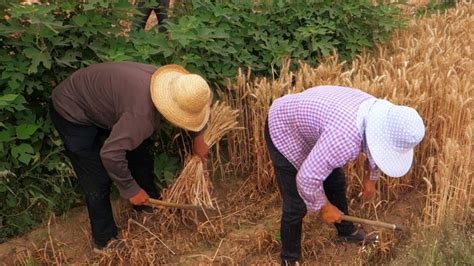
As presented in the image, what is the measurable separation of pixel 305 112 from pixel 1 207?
1.93 m

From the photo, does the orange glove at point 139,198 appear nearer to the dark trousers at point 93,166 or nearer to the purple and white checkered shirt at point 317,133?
the dark trousers at point 93,166

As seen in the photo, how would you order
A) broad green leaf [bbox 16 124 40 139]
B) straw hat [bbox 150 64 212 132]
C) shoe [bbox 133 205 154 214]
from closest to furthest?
straw hat [bbox 150 64 212 132] → broad green leaf [bbox 16 124 40 139] → shoe [bbox 133 205 154 214]

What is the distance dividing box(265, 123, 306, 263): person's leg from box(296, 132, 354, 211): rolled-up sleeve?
27cm

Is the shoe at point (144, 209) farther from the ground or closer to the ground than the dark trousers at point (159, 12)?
closer to the ground

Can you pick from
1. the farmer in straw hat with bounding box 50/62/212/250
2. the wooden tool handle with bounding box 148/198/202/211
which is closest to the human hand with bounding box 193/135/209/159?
the farmer in straw hat with bounding box 50/62/212/250

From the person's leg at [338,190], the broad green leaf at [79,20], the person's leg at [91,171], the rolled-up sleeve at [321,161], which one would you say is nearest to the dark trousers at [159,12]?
the broad green leaf at [79,20]

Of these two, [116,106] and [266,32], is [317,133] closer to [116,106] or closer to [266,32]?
[116,106]

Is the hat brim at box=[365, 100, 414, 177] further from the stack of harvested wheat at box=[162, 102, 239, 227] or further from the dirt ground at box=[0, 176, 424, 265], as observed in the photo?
the stack of harvested wheat at box=[162, 102, 239, 227]

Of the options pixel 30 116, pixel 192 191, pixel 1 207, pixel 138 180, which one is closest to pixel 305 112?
pixel 192 191

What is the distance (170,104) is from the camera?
2.65 meters

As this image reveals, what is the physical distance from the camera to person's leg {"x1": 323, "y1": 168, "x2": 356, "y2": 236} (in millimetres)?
2904

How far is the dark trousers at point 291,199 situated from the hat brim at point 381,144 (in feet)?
1.81

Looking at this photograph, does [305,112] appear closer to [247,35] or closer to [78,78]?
[78,78]

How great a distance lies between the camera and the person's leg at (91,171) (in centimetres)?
291
